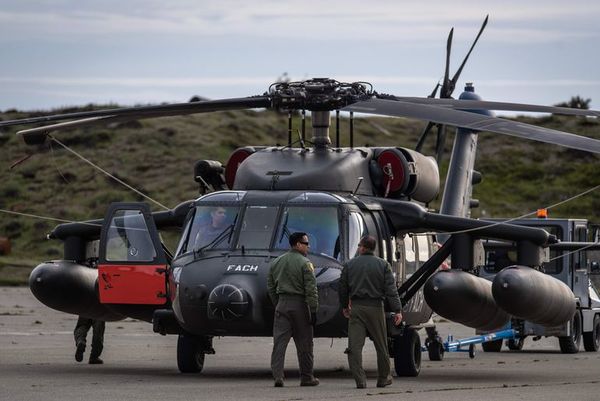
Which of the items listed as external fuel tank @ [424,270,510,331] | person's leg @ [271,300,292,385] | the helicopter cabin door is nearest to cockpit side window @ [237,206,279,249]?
the helicopter cabin door

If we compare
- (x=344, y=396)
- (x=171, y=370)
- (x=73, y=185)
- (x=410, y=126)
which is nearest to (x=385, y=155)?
(x=171, y=370)

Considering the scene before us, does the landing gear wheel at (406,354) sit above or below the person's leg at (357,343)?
below

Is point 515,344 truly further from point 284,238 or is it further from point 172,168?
point 172,168

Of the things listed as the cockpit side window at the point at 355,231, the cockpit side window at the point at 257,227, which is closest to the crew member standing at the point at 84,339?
the cockpit side window at the point at 257,227

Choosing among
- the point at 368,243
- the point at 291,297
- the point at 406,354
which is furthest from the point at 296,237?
the point at 406,354

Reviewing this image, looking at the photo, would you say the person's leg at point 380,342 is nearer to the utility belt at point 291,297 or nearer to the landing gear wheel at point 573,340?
the utility belt at point 291,297

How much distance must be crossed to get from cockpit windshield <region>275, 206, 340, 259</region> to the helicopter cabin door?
1.89 meters

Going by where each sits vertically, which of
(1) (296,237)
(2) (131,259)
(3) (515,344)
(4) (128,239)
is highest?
(1) (296,237)

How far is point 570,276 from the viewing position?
27922 millimetres

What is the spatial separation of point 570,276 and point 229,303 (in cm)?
1214

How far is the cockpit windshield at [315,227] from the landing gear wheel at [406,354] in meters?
1.83

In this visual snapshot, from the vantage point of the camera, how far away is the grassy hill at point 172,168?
70375 mm

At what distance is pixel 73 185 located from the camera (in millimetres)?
73625

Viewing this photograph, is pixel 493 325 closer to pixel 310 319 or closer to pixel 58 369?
pixel 310 319
